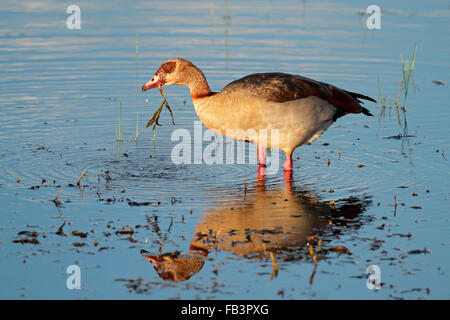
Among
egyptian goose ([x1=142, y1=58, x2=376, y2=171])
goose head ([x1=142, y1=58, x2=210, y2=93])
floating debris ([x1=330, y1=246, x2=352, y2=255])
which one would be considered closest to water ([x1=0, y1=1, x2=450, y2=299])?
floating debris ([x1=330, y1=246, x2=352, y2=255])

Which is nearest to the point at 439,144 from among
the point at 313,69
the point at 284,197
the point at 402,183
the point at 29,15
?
the point at 402,183

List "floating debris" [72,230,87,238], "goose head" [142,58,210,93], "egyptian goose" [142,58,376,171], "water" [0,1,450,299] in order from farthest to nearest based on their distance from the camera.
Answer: "goose head" [142,58,210,93] → "egyptian goose" [142,58,376,171] → "floating debris" [72,230,87,238] → "water" [0,1,450,299]

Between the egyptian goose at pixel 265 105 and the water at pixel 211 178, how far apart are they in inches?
24.5

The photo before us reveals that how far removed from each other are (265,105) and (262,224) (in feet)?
6.72

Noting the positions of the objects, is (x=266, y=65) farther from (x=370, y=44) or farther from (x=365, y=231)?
(x=365, y=231)

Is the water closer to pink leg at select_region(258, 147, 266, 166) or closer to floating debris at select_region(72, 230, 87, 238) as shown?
floating debris at select_region(72, 230, 87, 238)

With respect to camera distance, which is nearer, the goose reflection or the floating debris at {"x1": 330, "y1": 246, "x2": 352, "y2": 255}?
the goose reflection

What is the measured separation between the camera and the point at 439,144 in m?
11.2

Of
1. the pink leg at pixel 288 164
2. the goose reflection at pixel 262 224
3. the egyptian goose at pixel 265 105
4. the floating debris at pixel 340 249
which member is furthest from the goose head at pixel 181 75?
the floating debris at pixel 340 249

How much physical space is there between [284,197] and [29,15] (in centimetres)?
1292

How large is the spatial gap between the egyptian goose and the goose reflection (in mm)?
729

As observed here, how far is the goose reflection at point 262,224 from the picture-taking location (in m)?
6.94

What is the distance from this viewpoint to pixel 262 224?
785 cm

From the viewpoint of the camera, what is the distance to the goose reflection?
6.94 m
